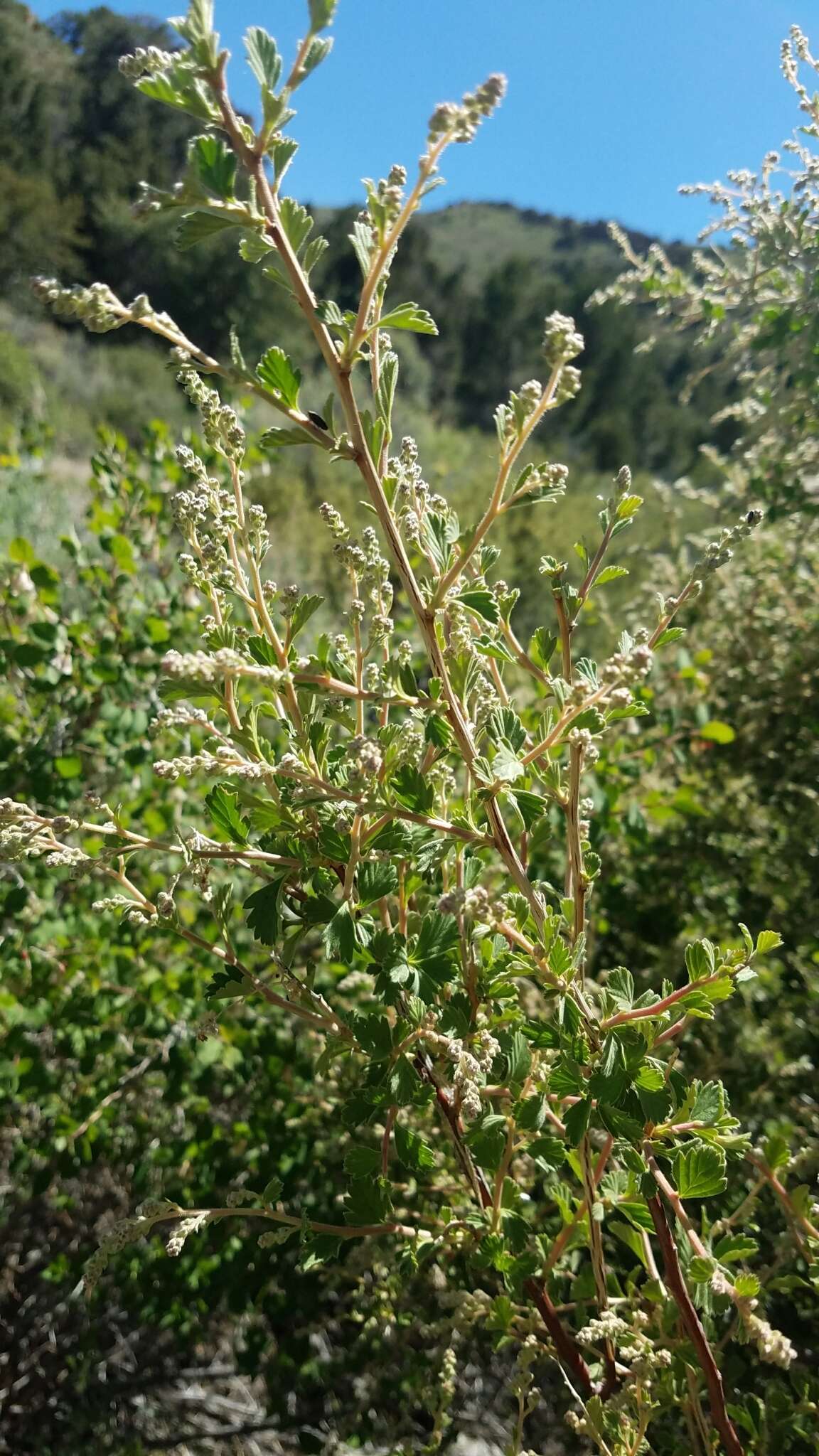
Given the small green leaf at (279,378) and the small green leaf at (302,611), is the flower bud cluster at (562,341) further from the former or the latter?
the small green leaf at (302,611)

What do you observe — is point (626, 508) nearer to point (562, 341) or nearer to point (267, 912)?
point (562, 341)

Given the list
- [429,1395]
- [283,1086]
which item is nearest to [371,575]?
[429,1395]

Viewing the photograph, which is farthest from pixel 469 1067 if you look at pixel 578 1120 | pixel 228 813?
pixel 228 813

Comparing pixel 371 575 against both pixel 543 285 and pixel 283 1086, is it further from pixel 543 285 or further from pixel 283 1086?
pixel 543 285

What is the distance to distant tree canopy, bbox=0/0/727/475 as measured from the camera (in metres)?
23.2

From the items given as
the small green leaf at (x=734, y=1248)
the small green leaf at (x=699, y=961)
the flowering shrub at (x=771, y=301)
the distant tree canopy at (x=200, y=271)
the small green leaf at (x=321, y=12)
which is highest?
the distant tree canopy at (x=200, y=271)

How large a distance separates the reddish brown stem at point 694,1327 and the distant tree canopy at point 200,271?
73.7 feet

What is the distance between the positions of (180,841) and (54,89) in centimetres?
3456

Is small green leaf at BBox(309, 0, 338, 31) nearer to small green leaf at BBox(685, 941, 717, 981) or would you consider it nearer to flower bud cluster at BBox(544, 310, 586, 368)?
flower bud cluster at BBox(544, 310, 586, 368)

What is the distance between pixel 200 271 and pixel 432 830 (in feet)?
89.0

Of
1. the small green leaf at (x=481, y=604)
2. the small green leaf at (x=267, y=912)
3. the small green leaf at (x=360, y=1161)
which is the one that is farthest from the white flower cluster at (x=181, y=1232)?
the small green leaf at (x=481, y=604)

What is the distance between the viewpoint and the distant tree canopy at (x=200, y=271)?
23219mm

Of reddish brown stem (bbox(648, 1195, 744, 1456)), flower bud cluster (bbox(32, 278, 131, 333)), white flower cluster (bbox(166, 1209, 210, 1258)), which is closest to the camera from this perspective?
flower bud cluster (bbox(32, 278, 131, 333))

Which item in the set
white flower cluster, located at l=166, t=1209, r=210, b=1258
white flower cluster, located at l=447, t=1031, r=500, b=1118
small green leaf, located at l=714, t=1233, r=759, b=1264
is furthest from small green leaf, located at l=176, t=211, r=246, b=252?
small green leaf, located at l=714, t=1233, r=759, b=1264
